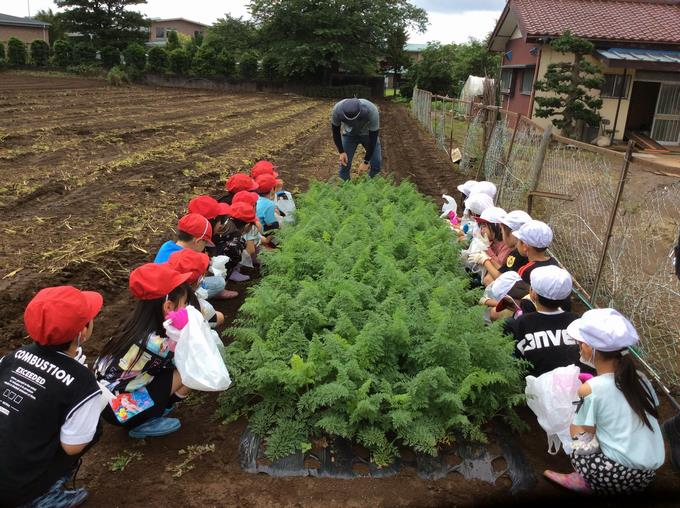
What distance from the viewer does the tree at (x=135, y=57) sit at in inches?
1533

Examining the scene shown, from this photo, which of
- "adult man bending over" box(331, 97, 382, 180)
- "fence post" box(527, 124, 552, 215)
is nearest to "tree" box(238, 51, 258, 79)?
"adult man bending over" box(331, 97, 382, 180)

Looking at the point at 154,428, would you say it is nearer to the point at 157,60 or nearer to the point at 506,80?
the point at 506,80

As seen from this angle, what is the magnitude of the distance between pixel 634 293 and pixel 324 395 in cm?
303

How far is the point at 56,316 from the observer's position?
7.85 ft

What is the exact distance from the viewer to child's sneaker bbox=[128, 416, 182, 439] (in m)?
3.15

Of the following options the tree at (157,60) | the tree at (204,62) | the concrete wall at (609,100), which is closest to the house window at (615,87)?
the concrete wall at (609,100)

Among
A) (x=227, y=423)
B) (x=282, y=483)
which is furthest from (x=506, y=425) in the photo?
(x=227, y=423)

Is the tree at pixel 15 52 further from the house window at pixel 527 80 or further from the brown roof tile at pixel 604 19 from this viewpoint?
the house window at pixel 527 80

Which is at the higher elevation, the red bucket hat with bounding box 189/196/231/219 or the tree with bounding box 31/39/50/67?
the tree with bounding box 31/39/50/67

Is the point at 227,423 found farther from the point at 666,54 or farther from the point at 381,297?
the point at 666,54

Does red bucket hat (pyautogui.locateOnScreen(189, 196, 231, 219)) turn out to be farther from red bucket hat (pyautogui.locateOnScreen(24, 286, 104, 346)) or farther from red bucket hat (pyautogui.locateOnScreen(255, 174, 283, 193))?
red bucket hat (pyautogui.locateOnScreen(24, 286, 104, 346))

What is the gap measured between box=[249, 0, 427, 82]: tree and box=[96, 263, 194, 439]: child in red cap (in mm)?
40305

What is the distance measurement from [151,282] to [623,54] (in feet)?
62.1

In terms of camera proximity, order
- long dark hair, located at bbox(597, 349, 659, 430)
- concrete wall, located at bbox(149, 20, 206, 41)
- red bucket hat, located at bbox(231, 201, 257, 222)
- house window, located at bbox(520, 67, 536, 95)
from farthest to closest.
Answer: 1. concrete wall, located at bbox(149, 20, 206, 41)
2. house window, located at bbox(520, 67, 536, 95)
3. red bucket hat, located at bbox(231, 201, 257, 222)
4. long dark hair, located at bbox(597, 349, 659, 430)
